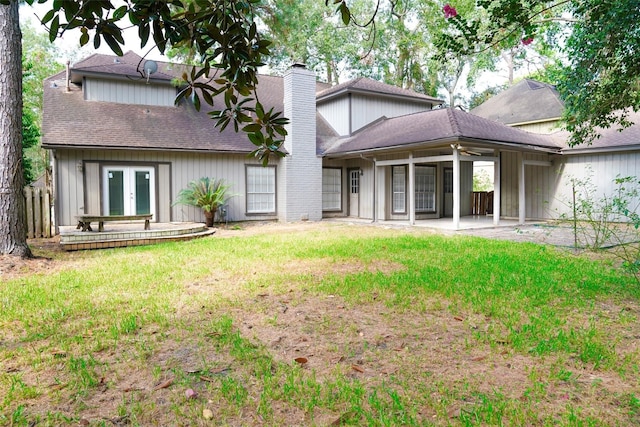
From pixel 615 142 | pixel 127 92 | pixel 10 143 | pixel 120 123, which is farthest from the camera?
pixel 127 92

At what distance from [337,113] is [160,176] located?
7.92 m

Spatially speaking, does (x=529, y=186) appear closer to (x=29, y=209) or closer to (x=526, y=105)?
(x=526, y=105)

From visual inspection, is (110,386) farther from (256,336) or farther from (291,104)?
(291,104)

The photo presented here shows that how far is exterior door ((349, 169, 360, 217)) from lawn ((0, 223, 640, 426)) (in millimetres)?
10142

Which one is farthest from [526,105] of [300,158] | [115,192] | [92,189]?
[92,189]

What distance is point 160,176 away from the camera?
12727 millimetres

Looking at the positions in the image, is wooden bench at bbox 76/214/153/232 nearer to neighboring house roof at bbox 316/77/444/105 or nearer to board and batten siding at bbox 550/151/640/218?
neighboring house roof at bbox 316/77/444/105

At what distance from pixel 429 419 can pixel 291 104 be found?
13395mm

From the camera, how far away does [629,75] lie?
6.23 meters

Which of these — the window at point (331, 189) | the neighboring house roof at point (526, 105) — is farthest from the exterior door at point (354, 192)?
the neighboring house roof at point (526, 105)

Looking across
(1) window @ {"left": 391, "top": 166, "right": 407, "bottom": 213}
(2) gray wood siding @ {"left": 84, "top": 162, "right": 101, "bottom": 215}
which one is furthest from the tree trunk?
(1) window @ {"left": 391, "top": 166, "right": 407, "bottom": 213}

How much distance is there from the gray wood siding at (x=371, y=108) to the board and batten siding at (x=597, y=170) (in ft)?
21.5

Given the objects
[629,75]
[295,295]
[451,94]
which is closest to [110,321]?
[295,295]

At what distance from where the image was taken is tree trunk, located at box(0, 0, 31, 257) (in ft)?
22.8
